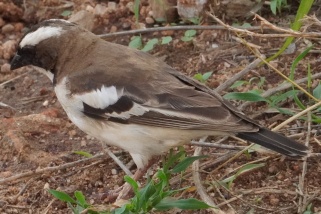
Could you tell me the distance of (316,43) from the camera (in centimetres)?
637

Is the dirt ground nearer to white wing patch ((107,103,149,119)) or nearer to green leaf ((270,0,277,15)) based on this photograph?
green leaf ((270,0,277,15))

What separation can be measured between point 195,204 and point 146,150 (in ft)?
2.36

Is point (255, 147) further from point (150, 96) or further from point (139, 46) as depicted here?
point (139, 46)

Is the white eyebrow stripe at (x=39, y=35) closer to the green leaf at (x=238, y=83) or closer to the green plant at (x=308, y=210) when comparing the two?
the green leaf at (x=238, y=83)

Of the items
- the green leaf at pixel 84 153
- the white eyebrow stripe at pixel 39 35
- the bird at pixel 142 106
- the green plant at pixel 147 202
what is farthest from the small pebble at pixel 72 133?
the green plant at pixel 147 202

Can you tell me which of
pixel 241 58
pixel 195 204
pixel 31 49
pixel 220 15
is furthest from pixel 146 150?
pixel 220 15

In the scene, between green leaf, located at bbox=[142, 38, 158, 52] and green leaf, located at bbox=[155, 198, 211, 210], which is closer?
green leaf, located at bbox=[155, 198, 211, 210]

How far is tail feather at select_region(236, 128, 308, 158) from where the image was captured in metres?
4.67

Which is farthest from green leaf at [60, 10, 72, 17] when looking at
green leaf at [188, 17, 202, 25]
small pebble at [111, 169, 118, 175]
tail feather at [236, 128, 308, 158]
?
tail feather at [236, 128, 308, 158]

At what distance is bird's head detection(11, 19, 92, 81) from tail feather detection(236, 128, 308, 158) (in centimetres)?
152

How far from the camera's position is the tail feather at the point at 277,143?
4672 millimetres

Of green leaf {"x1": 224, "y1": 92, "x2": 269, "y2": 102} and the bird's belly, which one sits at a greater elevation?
green leaf {"x1": 224, "y1": 92, "x2": 269, "y2": 102}

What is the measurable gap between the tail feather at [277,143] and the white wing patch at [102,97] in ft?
2.86

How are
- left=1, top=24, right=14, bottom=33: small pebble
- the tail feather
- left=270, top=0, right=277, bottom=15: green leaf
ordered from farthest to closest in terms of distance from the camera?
left=1, top=24, right=14, bottom=33: small pebble → left=270, top=0, right=277, bottom=15: green leaf → the tail feather
